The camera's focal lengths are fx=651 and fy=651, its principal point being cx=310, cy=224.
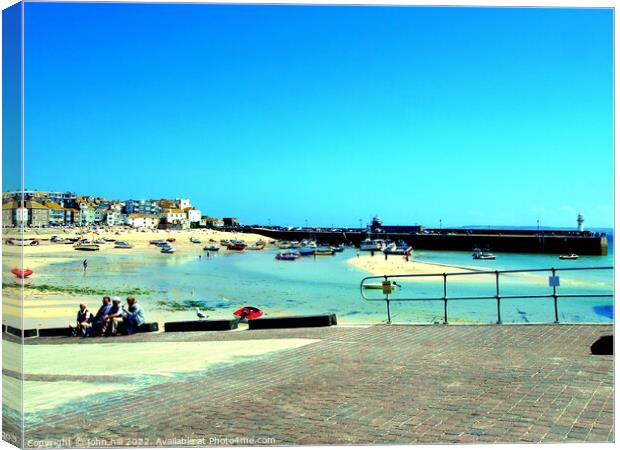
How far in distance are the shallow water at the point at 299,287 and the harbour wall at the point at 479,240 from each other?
1787 millimetres

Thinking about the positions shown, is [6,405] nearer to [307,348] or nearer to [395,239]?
[307,348]

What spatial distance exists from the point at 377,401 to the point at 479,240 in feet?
215

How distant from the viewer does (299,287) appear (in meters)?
33.2

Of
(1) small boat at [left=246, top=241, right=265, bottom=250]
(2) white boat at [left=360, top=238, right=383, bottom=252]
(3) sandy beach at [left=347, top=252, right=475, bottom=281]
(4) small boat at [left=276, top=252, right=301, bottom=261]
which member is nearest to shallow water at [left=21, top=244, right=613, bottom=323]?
(4) small boat at [left=276, top=252, right=301, bottom=261]

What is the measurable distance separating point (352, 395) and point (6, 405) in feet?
7.56

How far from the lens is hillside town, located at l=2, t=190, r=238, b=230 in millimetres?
4312

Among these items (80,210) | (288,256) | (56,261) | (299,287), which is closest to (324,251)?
(288,256)

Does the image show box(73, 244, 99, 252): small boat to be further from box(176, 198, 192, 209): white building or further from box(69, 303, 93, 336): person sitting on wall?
box(69, 303, 93, 336): person sitting on wall

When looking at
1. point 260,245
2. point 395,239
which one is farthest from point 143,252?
point 395,239

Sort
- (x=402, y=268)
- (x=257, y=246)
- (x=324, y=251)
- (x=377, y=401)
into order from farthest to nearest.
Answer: (x=257, y=246), (x=324, y=251), (x=402, y=268), (x=377, y=401)

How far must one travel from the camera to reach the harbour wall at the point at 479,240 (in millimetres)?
55875

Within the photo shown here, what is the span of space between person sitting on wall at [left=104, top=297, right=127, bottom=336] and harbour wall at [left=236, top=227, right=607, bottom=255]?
Result: 48.5m

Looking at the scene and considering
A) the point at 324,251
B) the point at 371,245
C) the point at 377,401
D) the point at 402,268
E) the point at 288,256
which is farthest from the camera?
the point at 371,245

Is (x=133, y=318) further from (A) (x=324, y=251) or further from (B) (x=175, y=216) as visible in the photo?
(A) (x=324, y=251)
